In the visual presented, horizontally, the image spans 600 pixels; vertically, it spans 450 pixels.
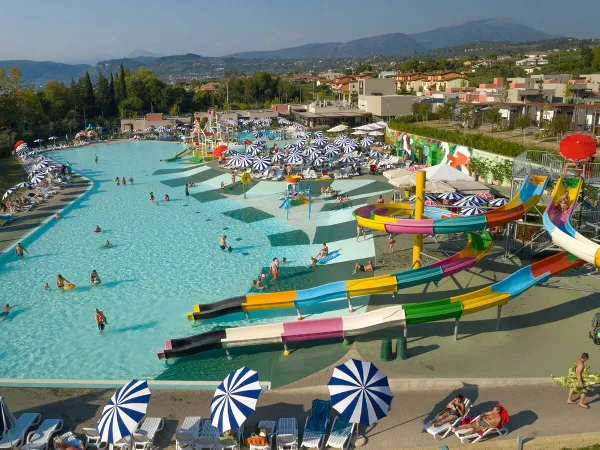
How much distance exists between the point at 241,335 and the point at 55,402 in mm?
3735

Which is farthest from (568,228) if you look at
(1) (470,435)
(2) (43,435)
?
(2) (43,435)

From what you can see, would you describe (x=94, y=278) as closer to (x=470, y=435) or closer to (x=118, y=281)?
(x=118, y=281)

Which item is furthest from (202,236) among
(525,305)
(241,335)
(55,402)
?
(525,305)

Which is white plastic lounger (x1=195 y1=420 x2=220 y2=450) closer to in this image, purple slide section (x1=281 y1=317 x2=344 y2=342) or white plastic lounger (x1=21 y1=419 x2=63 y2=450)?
white plastic lounger (x1=21 y1=419 x2=63 y2=450)

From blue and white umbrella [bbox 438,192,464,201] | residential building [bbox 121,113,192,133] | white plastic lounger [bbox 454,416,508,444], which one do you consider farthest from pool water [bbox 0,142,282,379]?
residential building [bbox 121,113,192,133]

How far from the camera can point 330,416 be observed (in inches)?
313

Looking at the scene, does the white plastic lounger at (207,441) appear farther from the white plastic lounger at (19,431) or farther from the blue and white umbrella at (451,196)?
the blue and white umbrella at (451,196)

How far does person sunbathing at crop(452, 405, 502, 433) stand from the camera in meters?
7.18

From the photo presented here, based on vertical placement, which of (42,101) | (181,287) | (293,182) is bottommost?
(181,287)

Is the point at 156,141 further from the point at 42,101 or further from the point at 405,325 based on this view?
the point at 405,325

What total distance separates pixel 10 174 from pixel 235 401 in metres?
33.2

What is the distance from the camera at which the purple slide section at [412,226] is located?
1142 centimetres

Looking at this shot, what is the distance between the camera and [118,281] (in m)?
15.2

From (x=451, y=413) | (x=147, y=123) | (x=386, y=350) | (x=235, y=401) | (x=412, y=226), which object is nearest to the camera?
(x=235, y=401)
